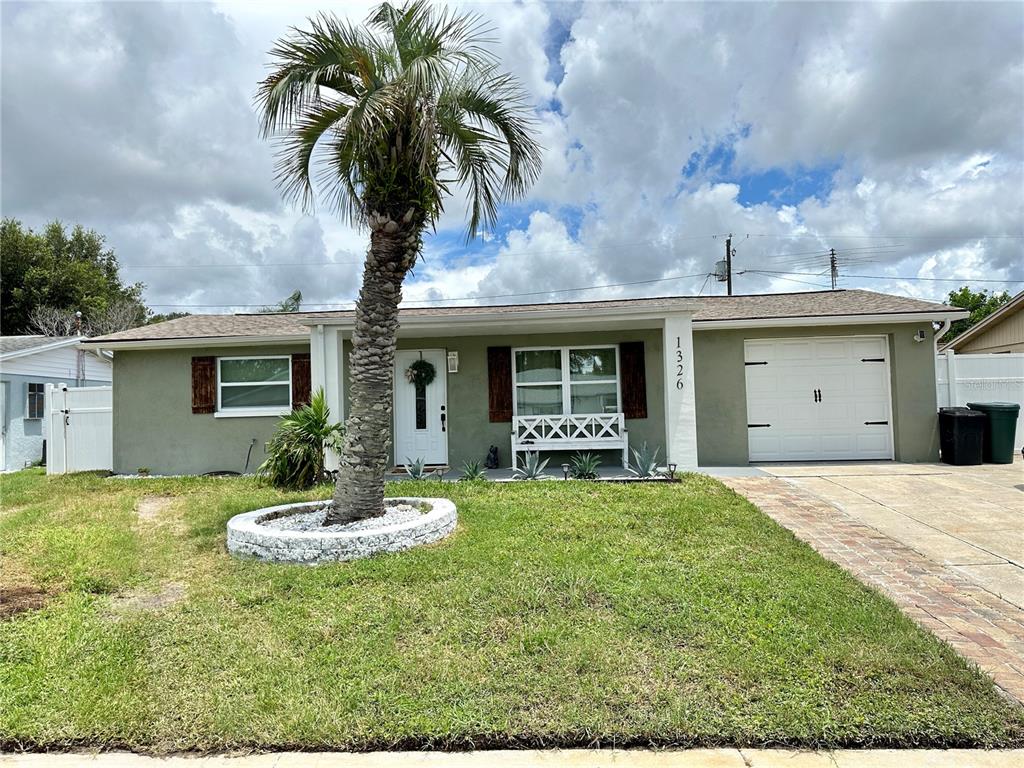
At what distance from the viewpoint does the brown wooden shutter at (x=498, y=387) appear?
10.4 m

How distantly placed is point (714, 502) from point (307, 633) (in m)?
4.87

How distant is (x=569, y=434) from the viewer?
9.73 m

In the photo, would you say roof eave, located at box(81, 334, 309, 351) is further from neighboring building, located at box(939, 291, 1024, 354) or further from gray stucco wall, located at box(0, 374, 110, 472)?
neighboring building, located at box(939, 291, 1024, 354)

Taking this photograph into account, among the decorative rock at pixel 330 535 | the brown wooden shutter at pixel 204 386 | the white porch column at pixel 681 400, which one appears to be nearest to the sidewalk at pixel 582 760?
the decorative rock at pixel 330 535

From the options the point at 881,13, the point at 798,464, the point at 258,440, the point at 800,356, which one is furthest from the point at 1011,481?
the point at 258,440

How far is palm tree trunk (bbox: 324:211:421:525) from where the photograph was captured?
5434 millimetres

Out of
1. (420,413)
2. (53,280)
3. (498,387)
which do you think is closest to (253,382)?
(420,413)

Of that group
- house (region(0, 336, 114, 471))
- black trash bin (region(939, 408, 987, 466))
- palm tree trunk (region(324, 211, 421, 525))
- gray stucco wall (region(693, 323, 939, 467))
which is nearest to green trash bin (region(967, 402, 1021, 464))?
black trash bin (region(939, 408, 987, 466))

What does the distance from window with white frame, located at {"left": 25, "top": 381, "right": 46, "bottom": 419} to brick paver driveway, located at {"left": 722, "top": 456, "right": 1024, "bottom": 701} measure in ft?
56.9

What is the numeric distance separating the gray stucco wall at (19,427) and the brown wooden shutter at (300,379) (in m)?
9.07

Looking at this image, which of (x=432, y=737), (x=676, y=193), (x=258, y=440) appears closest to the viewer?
(x=432, y=737)

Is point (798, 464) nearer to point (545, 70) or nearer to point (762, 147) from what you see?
point (762, 147)

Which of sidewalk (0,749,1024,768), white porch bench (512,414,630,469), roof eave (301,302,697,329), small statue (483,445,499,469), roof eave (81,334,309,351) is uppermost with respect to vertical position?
roof eave (301,302,697,329)

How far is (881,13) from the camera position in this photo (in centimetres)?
775
